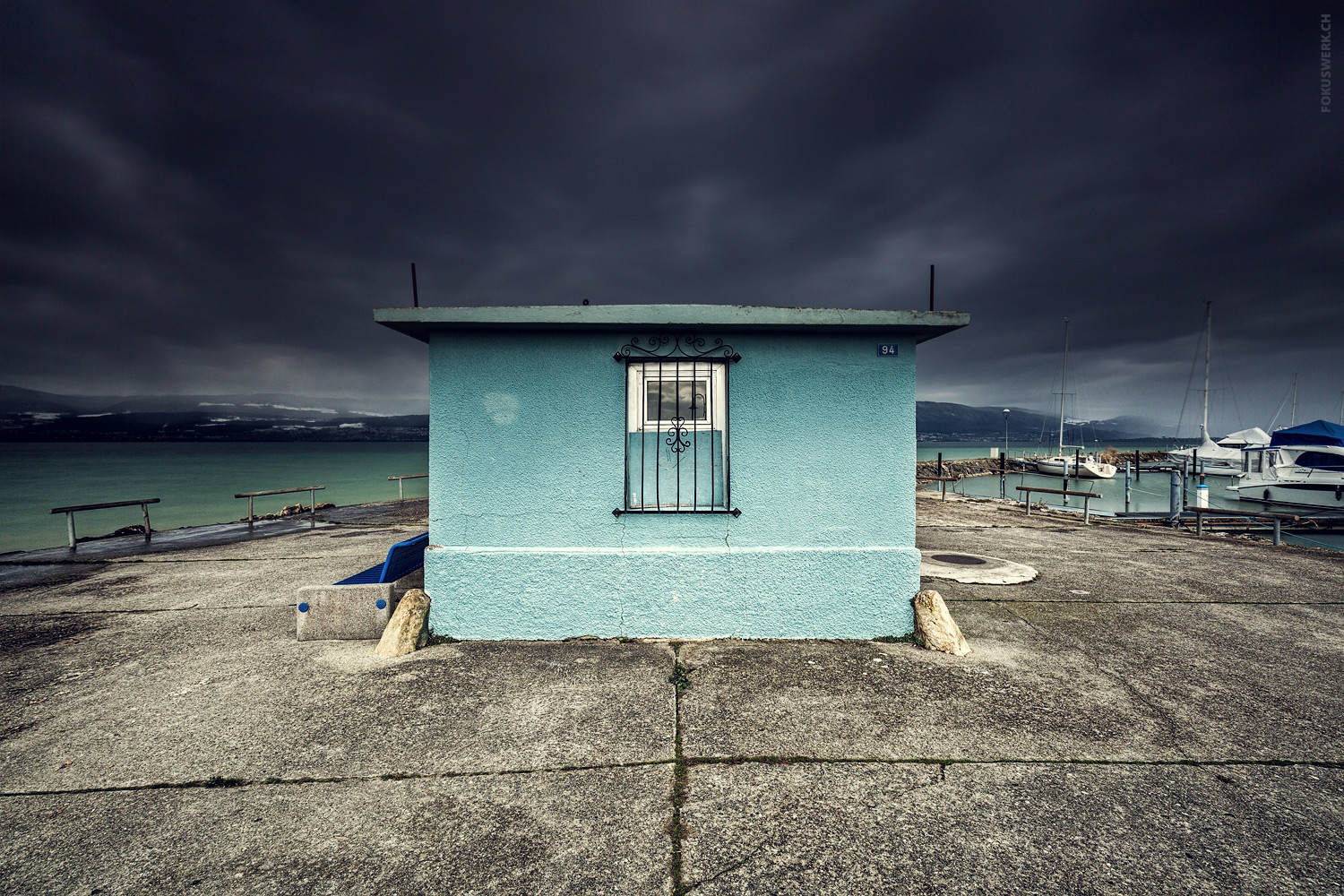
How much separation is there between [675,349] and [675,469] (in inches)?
42.1

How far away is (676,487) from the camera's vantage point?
4359mm

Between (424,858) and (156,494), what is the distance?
46.9 meters

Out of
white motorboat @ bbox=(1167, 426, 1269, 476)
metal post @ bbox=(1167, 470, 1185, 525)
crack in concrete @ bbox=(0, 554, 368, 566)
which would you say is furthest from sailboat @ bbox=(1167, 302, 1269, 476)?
crack in concrete @ bbox=(0, 554, 368, 566)

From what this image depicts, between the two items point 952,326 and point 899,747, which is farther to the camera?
point 952,326

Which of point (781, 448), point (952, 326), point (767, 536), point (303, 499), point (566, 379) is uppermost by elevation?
point (952, 326)

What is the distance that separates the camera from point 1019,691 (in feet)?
11.6

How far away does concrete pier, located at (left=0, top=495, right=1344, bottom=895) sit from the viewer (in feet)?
6.93

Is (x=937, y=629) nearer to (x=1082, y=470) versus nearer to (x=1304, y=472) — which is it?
(x=1304, y=472)

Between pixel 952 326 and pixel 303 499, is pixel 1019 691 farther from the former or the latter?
pixel 303 499

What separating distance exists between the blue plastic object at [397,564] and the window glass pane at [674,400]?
254 centimetres

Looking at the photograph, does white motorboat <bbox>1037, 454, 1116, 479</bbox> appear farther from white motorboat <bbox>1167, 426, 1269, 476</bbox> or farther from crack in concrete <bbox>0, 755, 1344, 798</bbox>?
crack in concrete <bbox>0, 755, 1344, 798</bbox>

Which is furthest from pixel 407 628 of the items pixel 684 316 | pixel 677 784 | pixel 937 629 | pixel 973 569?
pixel 973 569

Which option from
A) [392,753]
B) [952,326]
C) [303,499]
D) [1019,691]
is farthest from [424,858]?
[303,499]

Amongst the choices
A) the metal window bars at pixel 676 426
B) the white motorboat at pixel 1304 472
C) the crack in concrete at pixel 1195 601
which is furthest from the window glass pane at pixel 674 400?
the white motorboat at pixel 1304 472
